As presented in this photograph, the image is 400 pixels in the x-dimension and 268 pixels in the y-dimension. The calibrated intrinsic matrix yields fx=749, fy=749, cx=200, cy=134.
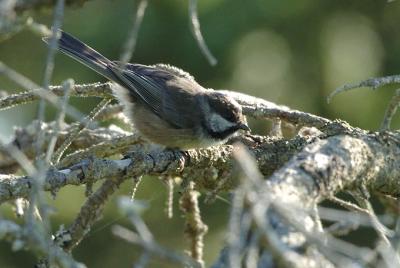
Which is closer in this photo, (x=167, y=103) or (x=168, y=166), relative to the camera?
(x=168, y=166)

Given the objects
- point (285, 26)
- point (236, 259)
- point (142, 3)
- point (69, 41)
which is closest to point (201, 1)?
point (285, 26)

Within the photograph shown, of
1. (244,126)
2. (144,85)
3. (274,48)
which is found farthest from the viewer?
(274,48)

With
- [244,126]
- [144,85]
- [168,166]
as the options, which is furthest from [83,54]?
[168,166]

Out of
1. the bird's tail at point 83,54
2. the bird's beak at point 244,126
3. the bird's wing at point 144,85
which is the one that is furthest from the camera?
the bird's wing at point 144,85

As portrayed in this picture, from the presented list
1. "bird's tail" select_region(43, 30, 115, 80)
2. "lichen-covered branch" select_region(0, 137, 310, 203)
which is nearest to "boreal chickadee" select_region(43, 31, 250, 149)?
"bird's tail" select_region(43, 30, 115, 80)

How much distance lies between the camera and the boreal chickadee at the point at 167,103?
4953mm

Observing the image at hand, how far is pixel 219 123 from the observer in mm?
5152

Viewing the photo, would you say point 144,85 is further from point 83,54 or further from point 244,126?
point 244,126

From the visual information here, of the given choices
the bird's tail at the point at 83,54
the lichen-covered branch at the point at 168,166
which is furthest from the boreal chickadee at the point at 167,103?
the lichen-covered branch at the point at 168,166

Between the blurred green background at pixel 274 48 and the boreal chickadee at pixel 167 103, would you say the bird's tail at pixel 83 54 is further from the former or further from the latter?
the blurred green background at pixel 274 48

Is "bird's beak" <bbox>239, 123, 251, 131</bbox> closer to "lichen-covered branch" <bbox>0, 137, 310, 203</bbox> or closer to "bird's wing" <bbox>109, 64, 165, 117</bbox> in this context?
"lichen-covered branch" <bbox>0, 137, 310, 203</bbox>

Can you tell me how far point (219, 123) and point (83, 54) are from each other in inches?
41.6

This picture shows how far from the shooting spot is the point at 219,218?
709cm

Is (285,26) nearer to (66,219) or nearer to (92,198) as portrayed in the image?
(66,219)
